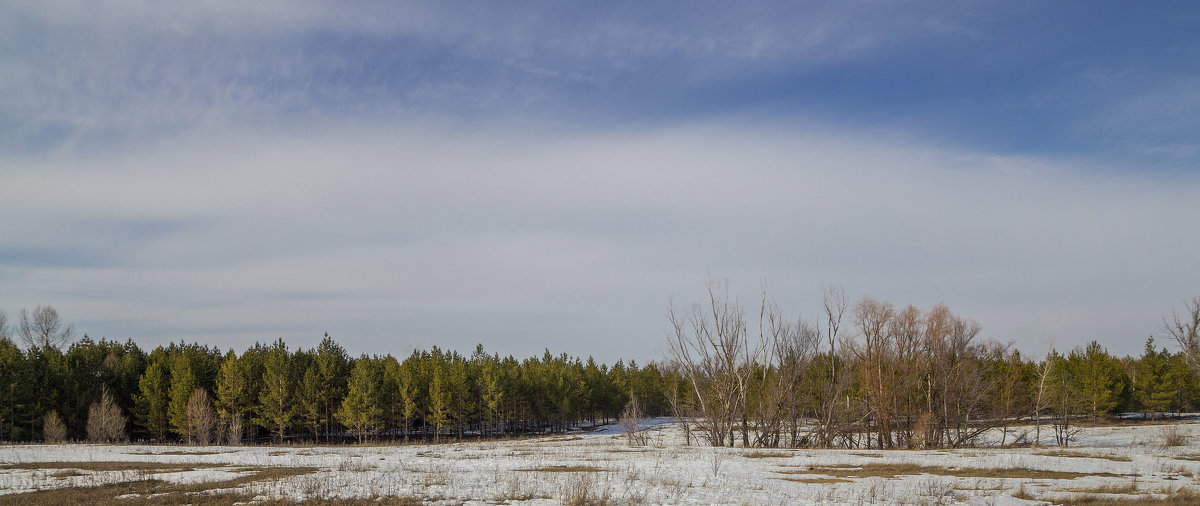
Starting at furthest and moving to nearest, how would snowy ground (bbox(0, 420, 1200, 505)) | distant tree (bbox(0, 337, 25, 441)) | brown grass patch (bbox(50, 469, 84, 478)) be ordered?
distant tree (bbox(0, 337, 25, 441))
brown grass patch (bbox(50, 469, 84, 478))
snowy ground (bbox(0, 420, 1200, 505))

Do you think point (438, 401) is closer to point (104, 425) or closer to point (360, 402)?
point (360, 402)

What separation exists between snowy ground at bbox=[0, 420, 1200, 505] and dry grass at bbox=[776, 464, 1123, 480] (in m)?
0.03

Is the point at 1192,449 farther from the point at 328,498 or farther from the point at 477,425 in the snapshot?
the point at 477,425

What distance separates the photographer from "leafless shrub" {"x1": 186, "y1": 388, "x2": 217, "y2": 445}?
49.2m

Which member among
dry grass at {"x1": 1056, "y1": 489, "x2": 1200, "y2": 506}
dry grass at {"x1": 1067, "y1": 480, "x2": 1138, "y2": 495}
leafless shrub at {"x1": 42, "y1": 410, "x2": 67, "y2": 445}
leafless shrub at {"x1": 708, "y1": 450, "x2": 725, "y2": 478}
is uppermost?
dry grass at {"x1": 1056, "y1": 489, "x2": 1200, "y2": 506}

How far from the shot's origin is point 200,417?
49.7 metres

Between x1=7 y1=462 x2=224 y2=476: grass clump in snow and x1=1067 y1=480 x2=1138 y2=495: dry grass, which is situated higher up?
x1=1067 y1=480 x2=1138 y2=495: dry grass

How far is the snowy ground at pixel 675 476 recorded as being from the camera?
1482 cm

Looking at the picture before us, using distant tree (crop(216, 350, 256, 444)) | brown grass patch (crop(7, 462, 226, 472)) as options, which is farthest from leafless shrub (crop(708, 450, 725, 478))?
distant tree (crop(216, 350, 256, 444))

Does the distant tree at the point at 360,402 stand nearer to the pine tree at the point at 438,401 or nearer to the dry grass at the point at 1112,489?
the pine tree at the point at 438,401

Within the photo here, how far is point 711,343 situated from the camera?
144ft

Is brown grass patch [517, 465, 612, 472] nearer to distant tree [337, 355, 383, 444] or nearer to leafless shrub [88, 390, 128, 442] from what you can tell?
distant tree [337, 355, 383, 444]

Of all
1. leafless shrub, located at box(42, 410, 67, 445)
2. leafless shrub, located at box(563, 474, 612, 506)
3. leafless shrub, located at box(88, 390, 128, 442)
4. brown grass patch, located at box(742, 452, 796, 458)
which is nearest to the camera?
leafless shrub, located at box(563, 474, 612, 506)

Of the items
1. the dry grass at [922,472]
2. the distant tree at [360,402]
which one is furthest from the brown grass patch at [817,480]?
the distant tree at [360,402]
